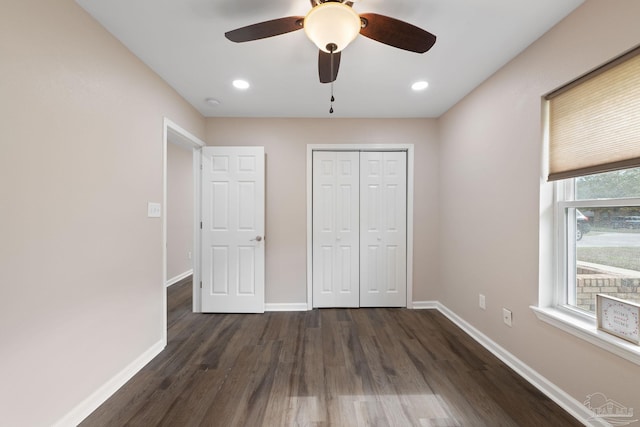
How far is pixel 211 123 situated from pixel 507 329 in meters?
3.75

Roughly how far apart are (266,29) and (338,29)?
1.39 ft

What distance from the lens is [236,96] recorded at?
2.56 m

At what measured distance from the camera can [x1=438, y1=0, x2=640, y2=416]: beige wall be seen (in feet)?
4.41

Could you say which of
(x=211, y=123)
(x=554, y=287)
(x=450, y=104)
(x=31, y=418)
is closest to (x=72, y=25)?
(x=211, y=123)

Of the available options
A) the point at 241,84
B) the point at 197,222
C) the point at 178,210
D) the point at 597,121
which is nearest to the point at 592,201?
the point at 597,121

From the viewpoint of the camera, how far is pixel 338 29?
117 centimetres

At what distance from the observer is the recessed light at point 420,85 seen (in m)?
2.31

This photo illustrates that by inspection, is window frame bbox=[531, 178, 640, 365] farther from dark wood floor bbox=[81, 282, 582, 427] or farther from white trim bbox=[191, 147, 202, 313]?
white trim bbox=[191, 147, 202, 313]

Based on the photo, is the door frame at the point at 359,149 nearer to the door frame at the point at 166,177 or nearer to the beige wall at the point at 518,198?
the beige wall at the point at 518,198

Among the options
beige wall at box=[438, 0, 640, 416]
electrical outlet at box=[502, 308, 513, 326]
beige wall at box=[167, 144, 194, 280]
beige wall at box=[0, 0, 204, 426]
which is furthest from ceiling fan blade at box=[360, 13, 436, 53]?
beige wall at box=[167, 144, 194, 280]

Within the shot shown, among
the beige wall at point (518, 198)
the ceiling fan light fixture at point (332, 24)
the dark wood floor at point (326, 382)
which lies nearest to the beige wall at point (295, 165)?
the beige wall at point (518, 198)

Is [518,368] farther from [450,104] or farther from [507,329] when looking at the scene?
[450,104]

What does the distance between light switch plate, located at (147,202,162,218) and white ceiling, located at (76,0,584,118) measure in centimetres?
116

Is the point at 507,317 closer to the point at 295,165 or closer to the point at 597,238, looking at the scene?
A: the point at 597,238
